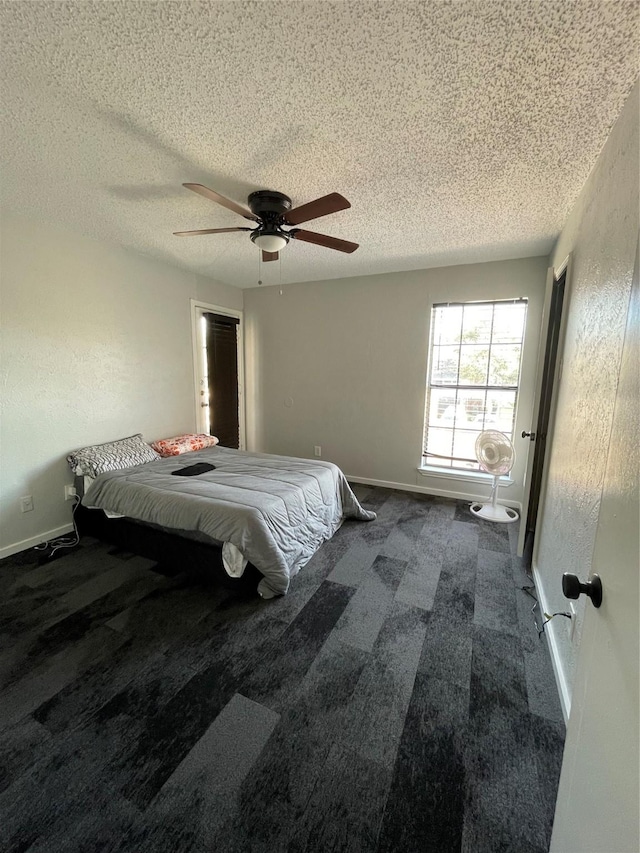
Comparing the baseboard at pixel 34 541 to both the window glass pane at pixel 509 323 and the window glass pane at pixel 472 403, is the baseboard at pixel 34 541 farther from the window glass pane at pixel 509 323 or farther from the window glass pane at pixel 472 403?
the window glass pane at pixel 509 323

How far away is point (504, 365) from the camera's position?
11.4 ft

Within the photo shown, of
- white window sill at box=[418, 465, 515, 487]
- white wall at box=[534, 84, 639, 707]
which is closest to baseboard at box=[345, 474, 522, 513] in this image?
white window sill at box=[418, 465, 515, 487]

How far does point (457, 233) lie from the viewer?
2.73m

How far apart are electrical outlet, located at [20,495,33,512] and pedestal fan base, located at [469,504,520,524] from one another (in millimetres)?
3852

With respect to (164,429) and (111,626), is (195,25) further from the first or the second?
(164,429)

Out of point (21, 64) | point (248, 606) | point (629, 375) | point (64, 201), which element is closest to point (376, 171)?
point (21, 64)

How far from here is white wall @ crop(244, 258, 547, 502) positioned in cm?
348

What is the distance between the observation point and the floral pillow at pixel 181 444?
3.46m

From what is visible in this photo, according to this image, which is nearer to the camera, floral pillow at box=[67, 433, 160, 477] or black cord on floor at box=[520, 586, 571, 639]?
black cord on floor at box=[520, 586, 571, 639]

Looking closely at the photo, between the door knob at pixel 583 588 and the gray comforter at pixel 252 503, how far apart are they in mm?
1613

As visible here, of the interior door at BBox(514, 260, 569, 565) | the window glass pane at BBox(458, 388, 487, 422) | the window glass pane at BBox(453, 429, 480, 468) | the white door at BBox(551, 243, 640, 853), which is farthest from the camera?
the window glass pane at BBox(453, 429, 480, 468)

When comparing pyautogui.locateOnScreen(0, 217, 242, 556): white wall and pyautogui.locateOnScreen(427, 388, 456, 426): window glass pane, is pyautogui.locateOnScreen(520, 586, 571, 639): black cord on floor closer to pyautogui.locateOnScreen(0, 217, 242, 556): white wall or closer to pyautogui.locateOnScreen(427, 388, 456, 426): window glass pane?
pyautogui.locateOnScreen(427, 388, 456, 426): window glass pane

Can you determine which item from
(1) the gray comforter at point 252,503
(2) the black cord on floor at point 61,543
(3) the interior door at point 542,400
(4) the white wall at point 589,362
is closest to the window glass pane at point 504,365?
(3) the interior door at point 542,400

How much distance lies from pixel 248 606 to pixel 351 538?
108 centimetres
